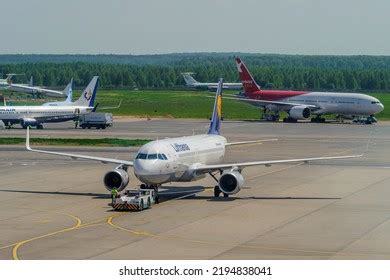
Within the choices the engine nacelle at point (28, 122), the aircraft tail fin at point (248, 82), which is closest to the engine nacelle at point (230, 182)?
the engine nacelle at point (28, 122)

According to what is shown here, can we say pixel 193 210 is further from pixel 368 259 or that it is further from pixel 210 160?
pixel 368 259

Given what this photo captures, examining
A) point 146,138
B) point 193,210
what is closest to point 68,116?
point 146,138

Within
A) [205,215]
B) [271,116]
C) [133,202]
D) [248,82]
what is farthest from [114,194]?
[248,82]

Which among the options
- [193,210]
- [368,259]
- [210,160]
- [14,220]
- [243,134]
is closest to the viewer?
[368,259]

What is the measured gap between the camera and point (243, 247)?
5206cm

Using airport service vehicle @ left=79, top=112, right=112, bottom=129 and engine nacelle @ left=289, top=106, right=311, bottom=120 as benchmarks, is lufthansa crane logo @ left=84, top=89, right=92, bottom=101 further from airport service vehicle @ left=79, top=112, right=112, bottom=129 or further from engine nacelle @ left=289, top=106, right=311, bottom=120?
engine nacelle @ left=289, top=106, right=311, bottom=120

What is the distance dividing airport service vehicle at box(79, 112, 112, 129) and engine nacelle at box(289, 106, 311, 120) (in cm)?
3708

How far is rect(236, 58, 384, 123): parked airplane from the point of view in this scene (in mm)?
179000

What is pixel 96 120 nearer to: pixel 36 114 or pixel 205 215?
pixel 36 114

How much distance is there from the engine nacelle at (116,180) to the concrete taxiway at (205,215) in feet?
4.42

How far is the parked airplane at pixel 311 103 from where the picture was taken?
7047 inches

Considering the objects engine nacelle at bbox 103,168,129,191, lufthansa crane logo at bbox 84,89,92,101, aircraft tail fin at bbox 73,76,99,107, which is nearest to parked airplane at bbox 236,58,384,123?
aircraft tail fin at bbox 73,76,99,107

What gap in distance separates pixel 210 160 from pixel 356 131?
274 ft

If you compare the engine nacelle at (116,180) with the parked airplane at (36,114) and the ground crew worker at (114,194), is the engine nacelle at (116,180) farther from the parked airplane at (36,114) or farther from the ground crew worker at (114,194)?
the parked airplane at (36,114)
